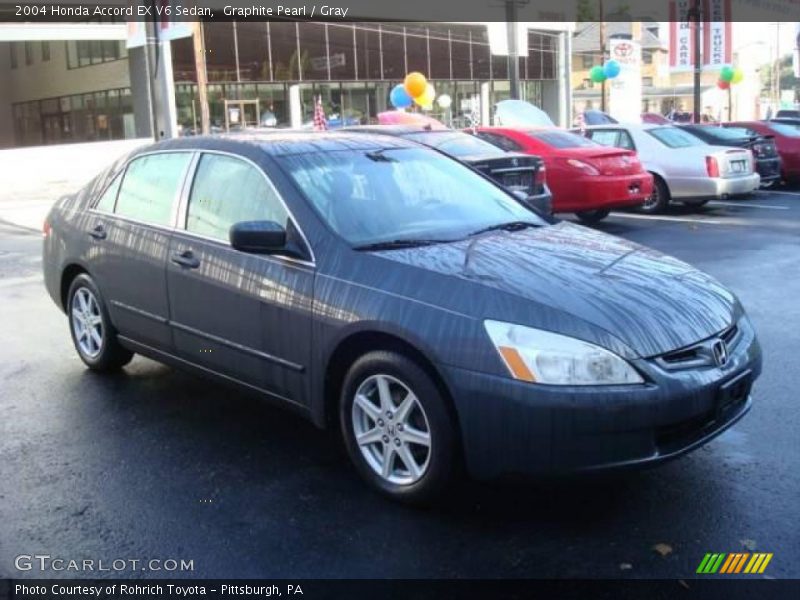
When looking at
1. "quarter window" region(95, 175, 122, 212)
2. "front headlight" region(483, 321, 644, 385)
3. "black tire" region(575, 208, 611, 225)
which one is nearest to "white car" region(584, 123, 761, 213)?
"black tire" region(575, 208, 611, 225)

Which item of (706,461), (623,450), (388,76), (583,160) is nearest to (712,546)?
(623,450)

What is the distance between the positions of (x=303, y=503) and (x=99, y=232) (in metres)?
2.55

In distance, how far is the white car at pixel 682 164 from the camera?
13.4 m

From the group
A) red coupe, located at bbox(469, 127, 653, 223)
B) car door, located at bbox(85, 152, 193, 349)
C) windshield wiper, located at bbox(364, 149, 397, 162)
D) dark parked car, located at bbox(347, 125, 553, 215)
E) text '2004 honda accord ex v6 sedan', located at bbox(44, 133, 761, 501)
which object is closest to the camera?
text '2004 honda accord ex v6 sedan', located at bbox(44, 133, 761, 501)

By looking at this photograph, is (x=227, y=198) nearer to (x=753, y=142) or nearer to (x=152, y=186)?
(x=152, y=186)

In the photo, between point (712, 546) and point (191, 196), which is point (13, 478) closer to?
point (191, 196)

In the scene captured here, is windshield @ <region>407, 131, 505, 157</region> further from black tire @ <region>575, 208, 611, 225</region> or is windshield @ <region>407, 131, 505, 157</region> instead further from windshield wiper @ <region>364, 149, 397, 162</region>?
windshield wiper @ <region>364, 149, 397, 162</region>

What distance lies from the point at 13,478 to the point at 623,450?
2.84 metres

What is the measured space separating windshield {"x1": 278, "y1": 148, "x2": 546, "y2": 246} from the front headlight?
107 centimetres

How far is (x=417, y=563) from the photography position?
128 inches

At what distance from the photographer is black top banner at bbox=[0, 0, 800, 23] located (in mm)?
20984

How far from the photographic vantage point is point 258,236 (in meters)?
4.02

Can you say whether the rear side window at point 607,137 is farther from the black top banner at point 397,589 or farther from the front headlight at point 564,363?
the black top banner at point 397,589

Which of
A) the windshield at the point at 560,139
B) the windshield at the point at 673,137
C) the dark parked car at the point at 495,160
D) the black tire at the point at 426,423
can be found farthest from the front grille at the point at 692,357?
the windshield at the point at 673,137
